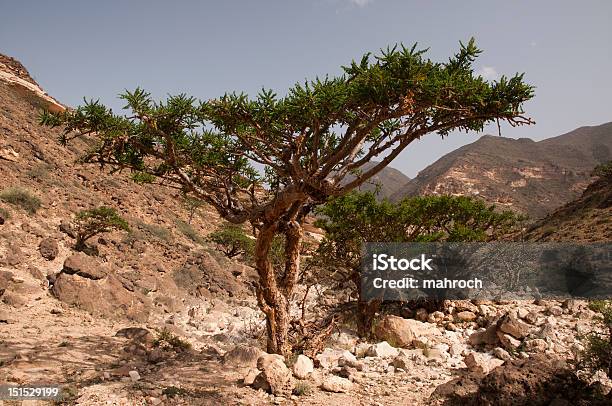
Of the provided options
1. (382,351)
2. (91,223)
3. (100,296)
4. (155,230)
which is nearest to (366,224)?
(382,351)

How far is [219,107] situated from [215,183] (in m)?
2.73

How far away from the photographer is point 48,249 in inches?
552

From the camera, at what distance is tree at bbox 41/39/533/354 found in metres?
5.70

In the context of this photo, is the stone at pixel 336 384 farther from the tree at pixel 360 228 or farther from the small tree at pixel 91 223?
Result: the small tree at pixel 91 223

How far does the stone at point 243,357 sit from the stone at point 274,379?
3.74 ft

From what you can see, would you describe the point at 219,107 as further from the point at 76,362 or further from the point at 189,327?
the point at 189,327

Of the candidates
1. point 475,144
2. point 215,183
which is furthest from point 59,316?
point 475,144

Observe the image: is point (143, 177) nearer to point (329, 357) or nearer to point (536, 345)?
point (329, 357)

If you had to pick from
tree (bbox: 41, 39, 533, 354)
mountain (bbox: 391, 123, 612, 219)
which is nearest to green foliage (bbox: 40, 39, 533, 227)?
tree (bbox: 41, 39, 533, 354)

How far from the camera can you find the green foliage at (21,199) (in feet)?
53.2

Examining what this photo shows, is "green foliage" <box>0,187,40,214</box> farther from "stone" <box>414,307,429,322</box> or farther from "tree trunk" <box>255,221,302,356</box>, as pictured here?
"stone" <box>414,307,429,322</box>

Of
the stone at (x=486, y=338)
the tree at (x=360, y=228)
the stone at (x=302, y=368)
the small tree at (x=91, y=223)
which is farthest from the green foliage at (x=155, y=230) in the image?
the stone at (x=302, y=368)

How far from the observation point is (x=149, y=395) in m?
5.23

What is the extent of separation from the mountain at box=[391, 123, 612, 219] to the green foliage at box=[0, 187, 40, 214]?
56.3m
